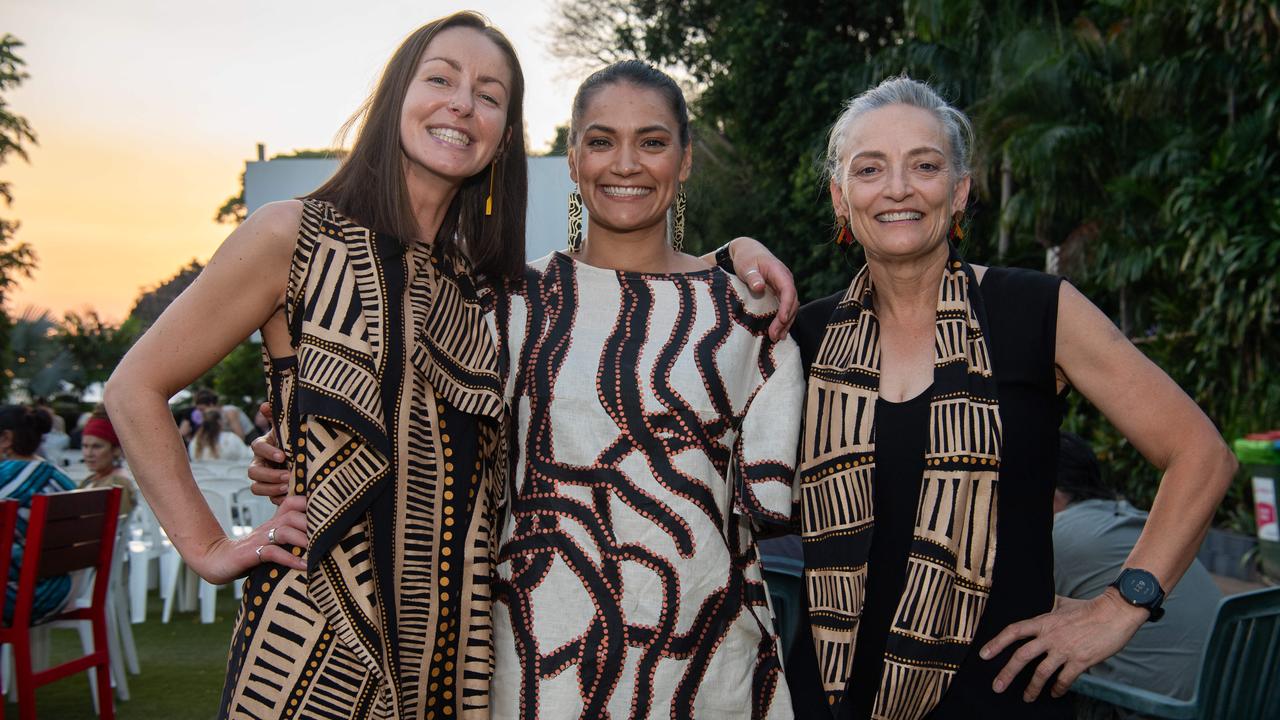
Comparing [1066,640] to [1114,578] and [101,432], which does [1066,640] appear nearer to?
[1114,578]

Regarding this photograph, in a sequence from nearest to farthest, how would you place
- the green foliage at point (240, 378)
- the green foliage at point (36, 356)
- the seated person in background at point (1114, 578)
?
1. the seated person in background at point (1114, 578)
2. the green foliage at point (36, 356)
3. the green foliage at point (240, 378)

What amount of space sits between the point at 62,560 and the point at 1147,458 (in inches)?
176

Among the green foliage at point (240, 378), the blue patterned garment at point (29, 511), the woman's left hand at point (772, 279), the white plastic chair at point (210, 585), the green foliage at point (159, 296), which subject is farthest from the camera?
the green foliage at point (159, 296)

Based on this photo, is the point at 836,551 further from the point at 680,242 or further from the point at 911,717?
the point at 680,242

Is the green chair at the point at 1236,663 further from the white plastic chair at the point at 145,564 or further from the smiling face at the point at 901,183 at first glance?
the white plastic chair at the point at 145,564

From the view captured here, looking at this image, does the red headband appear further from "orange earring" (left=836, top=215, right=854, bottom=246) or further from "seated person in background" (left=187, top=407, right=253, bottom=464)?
"orange earring" (left=836, top=215, right=854, bottom=246)

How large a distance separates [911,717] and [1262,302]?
315 inches

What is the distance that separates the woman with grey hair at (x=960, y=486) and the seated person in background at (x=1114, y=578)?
128 centimetres

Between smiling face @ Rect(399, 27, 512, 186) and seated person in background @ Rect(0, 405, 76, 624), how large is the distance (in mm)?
3308

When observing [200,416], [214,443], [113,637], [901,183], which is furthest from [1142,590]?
[200,416]

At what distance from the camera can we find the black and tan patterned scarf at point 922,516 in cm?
200

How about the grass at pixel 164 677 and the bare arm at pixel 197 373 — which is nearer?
the bare arm at pixel 197 373

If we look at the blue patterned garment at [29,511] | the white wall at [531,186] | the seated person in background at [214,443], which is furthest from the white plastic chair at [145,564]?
the white wall at [531,186]

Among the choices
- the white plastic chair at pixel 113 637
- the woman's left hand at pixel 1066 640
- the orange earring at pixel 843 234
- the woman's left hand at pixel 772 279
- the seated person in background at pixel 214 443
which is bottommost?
the white plastic chair at pixel 113 637
